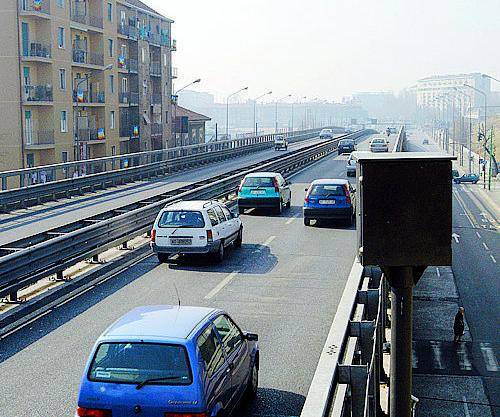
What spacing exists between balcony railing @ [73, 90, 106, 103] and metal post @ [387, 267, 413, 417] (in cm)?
5743

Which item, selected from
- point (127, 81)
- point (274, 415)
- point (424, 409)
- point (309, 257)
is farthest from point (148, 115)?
point (274, 415)

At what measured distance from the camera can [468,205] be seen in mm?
63375

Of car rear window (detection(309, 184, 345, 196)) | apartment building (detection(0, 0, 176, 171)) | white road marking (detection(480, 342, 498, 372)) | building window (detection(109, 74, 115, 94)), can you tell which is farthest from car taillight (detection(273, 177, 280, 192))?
building window (detection(109, 74, 115, 94))

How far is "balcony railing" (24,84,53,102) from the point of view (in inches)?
2206

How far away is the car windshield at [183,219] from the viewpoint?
63.8 feet

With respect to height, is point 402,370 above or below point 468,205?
above

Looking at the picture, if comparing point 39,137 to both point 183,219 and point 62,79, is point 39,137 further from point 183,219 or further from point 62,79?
point 183,219

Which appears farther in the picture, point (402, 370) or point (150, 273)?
point (150, 273)

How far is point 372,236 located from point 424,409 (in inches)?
473

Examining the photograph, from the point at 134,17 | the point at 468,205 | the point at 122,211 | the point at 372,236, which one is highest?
the point at 134,17

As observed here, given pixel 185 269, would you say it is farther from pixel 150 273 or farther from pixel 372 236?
pixel 372 236

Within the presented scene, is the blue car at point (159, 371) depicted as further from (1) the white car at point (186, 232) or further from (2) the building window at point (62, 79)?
(2) the building window at point (62, 79)

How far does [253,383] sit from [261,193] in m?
→ 19.6

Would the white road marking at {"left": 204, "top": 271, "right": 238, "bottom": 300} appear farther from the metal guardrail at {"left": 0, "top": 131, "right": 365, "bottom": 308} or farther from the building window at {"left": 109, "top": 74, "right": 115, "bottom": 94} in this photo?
the building window at {"left": 109, "top": 74, "right": 115, "bottom": 94}
